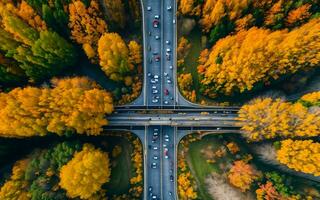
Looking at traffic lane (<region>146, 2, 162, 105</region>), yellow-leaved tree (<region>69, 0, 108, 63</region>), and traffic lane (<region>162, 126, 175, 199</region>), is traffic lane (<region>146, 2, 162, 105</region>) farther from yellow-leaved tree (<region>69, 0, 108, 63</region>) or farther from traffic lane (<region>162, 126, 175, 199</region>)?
yellow-leaved tree (<region>69, 0, 108, 63</region>)

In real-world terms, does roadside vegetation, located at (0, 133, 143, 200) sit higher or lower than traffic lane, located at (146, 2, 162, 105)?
lower

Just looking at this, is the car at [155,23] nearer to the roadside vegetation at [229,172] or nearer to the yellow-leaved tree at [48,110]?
the yellow-leaved tree at [48,110]

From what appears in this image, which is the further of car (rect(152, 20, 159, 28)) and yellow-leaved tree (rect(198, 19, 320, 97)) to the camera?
car (rect(152, 20, 159, 28))

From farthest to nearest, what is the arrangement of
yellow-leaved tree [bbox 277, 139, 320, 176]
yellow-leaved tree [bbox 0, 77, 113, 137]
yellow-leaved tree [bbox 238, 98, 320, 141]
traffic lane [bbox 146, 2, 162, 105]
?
traffic lane [bbox 146, 2, 162, 105], yellow-leaved tree [bbox 238, 98, 320, 141], yellow-leaved tree [bbox 277, 139, 320, 176], yellow-leaved tree [bbox 0, 77, 113, 137]

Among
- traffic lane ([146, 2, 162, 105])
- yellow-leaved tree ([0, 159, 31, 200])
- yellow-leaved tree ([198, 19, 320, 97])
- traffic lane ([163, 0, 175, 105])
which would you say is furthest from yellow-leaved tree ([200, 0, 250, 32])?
yellow-leaved tree ([0, 159, 31, 200])

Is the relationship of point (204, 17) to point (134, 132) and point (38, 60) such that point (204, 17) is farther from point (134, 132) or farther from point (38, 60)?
point (38, 60)

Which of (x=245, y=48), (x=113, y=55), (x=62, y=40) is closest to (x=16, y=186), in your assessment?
(x=62, y=40)

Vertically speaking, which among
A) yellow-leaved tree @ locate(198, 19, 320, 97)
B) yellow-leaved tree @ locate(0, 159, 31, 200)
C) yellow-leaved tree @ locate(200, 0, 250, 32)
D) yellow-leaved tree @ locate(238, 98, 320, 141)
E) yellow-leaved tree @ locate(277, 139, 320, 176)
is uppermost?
yellow-leaved tree @ locate(200, 0, 250, 32)
